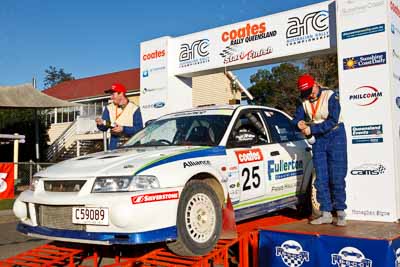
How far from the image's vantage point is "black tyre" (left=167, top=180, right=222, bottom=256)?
4238 mm

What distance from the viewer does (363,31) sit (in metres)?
6.24

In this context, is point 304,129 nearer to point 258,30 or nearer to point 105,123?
point 105,123

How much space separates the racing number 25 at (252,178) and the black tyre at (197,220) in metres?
0.66

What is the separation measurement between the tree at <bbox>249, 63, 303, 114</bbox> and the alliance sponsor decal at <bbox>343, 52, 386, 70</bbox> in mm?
26414

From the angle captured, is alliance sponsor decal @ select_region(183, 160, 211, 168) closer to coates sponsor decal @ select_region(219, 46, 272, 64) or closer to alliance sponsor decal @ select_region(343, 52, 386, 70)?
alliance sponsor decal @ select_region(343, 52, 386, 70)

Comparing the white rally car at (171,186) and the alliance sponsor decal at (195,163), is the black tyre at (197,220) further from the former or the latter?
the alliance sponsor decal at (195,163)

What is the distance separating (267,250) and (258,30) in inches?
197

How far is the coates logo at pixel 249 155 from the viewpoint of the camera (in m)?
5.22

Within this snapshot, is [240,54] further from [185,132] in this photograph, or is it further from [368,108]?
[185,132]

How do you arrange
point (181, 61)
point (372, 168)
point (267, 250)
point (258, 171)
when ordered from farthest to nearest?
1. point (181, 61)
2. point (372, 168)
3. point (258, 171)
4. point (267, 250)

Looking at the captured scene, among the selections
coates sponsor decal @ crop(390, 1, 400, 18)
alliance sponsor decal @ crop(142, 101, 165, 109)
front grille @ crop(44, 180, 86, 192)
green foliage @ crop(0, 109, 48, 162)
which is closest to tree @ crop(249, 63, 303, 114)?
Result: green foliage @ crop(0, 109, 48, 162)

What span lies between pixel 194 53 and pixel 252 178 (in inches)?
195

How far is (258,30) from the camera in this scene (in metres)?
8.72

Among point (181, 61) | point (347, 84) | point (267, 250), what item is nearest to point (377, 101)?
point (347, 84)
